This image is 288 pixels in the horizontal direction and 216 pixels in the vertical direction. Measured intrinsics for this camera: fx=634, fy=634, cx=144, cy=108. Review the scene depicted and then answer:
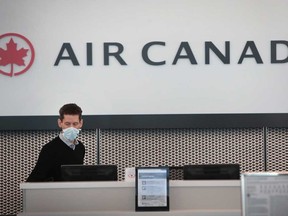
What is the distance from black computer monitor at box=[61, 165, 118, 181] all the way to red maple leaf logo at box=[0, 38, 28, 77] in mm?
2613

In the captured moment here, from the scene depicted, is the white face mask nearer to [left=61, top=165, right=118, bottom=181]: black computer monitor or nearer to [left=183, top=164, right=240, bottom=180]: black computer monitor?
[left=61, top=165, right=118, bottom=181]: black computer monitor

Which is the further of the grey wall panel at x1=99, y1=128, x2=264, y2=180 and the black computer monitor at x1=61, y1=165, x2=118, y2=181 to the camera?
the grey wall panel at x1=99, y1=128, x2=264, y2=180

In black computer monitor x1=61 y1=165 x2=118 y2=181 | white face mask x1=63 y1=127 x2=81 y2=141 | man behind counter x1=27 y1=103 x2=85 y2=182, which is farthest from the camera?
white face mask x1=63 y1=127 x2=81 y2=141

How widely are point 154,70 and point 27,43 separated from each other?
4.60 ft

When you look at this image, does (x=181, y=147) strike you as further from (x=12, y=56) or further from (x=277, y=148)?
(x=12, y=56)

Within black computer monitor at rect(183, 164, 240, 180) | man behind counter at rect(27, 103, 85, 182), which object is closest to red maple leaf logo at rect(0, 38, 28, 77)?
man behind counter at rect(27, 103, 85, 182)

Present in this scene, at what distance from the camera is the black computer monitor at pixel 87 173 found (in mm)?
4492

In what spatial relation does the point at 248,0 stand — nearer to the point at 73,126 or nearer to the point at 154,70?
the point at 154,70

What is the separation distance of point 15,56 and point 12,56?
33 millimetres

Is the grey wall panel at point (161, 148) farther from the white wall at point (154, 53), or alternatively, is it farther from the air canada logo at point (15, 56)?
the air canada logo at point (15, 56)

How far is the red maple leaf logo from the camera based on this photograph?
269 inches

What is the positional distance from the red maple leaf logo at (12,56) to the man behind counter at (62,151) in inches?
51.2

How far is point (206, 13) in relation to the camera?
6844mm

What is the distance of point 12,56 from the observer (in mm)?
6840
